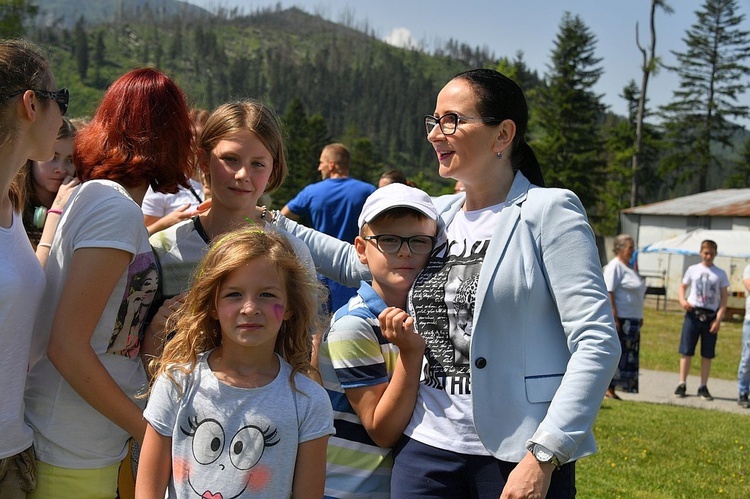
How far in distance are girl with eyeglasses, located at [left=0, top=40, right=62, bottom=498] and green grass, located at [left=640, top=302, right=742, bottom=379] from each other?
14.5 meters

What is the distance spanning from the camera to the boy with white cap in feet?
8.54

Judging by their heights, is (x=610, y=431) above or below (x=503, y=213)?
below

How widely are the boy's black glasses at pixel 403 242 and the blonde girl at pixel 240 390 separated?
0.31 m

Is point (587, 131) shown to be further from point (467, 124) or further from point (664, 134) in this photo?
point (467, 124)

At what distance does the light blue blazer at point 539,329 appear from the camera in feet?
7.55

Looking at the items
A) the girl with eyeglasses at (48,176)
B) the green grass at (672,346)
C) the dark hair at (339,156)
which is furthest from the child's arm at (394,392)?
the green grass at (672,346)

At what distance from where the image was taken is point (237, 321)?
2.42m

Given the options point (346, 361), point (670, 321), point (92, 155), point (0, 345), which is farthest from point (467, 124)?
point (670, 321)

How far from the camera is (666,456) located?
7652 mm

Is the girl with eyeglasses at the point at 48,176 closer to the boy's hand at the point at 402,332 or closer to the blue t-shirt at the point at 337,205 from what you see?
the boy's hand at the point at 402,332

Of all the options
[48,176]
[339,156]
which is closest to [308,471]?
[48,176]

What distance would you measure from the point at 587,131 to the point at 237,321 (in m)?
70.4

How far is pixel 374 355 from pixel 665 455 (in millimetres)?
6046

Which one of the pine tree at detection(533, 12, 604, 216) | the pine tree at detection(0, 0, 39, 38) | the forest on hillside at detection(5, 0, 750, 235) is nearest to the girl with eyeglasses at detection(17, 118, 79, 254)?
the forest on hillside at detection(5, 0, 750, 235)
